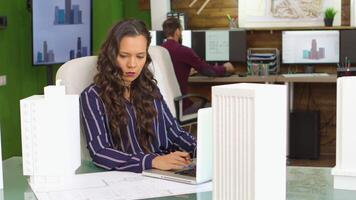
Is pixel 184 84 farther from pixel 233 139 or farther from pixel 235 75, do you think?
pixel 233 139

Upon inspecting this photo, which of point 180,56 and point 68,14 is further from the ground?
point 68,14

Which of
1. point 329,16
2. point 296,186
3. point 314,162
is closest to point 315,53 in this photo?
point 329,16

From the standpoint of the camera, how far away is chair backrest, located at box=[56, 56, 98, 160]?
225cm

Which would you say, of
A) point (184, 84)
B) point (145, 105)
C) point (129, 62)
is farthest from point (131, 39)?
point (184, 84)

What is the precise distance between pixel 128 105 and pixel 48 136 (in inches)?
29.0

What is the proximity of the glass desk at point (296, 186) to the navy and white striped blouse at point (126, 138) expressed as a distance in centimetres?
7

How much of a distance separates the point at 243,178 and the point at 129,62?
1137 mm

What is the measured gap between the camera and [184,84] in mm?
5109

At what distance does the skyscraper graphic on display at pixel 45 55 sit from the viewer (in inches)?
178

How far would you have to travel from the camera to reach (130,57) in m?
2.24

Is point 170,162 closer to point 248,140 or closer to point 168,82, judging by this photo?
point 248,140

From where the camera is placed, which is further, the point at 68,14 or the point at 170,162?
the point at 68,14

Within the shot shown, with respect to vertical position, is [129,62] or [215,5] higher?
[215,5]

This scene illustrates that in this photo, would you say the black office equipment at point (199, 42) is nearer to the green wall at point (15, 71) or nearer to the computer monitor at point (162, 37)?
the computer monitor at point (162, 37)
